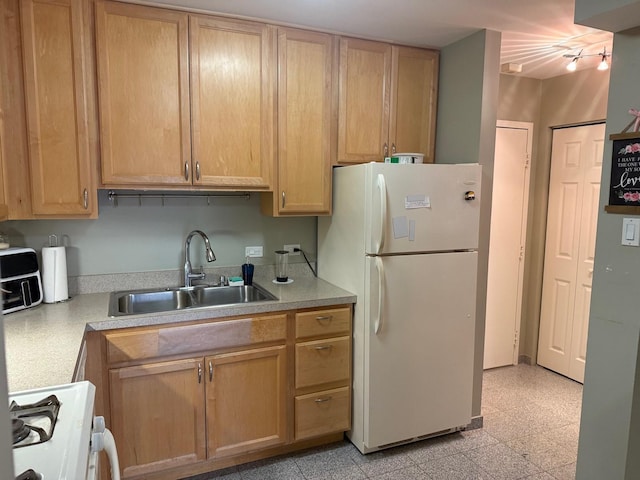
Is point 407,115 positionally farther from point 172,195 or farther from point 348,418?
point 348,418

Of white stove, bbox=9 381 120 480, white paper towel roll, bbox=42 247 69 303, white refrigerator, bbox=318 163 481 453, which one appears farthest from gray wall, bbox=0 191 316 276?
white stove, bbox=9 381 120 480

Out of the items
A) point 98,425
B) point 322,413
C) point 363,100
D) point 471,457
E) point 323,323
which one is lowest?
point 471,457

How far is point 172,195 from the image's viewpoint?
260 centimetres

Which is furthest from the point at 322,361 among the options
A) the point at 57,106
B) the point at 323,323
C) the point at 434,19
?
the point at 434,19

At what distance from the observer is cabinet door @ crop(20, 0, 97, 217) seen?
2.01 meters

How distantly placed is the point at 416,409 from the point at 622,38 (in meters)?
2.07

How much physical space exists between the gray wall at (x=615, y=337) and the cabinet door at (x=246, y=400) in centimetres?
147

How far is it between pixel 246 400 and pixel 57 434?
1381 millimetres

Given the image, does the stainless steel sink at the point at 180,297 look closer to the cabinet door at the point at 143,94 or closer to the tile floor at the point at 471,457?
the cabinet door at the point at 143,94

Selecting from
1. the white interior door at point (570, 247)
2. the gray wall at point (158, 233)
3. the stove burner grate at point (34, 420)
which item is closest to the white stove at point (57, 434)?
the stove burner grate at point (34, 420)

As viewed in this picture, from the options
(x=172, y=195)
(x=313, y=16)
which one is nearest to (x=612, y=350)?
(x=313, y=16)

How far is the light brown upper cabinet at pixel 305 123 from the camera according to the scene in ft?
8.13

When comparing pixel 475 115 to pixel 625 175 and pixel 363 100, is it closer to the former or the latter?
pixel 363 100

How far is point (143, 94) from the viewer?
2.21 meters
